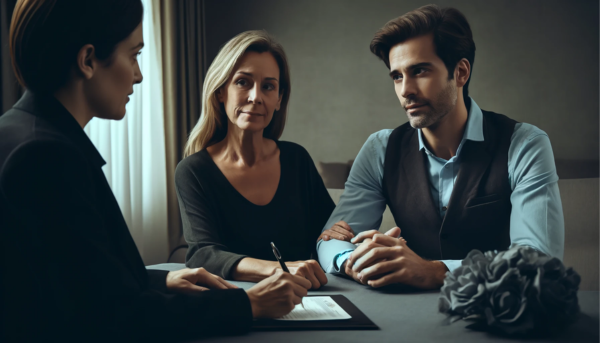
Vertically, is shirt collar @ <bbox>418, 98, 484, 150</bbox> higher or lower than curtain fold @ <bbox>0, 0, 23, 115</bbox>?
lower

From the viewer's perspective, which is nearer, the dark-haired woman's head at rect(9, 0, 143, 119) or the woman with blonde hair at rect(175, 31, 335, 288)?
the dark-haired woman's head at rect(9, 0, 143, 119)

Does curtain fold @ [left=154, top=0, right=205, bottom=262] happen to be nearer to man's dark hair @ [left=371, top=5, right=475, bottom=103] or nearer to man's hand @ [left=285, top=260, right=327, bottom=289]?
man's dark hair @ [left=371, top=5, right=475, bottom=103]

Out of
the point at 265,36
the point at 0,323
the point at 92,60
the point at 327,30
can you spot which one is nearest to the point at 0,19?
the point at 265,36

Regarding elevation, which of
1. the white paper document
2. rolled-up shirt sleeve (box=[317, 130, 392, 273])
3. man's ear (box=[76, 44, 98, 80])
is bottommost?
the white paper document

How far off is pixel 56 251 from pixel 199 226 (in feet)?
2.66

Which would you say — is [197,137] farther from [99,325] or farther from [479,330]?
[479,330]

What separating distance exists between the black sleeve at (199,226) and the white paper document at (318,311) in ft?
1.21

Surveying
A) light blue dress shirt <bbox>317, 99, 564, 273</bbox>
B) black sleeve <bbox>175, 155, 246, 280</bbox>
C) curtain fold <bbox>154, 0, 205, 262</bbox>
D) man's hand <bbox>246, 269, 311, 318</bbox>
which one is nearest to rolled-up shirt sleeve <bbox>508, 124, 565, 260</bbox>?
light blue dress shirt <bbox>317, 99, 564, 273</bbox>

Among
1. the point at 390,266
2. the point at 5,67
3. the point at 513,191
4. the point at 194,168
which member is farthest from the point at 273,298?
the point at 5,67

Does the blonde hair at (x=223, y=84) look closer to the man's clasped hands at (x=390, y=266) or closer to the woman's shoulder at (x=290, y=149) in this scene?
the woman's shoulder at (x=290, y=149)

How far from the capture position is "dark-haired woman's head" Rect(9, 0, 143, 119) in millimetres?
764

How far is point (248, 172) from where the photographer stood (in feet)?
5.51

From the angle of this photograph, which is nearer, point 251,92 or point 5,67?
point 251,92

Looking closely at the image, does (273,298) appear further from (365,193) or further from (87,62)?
(365,193)
